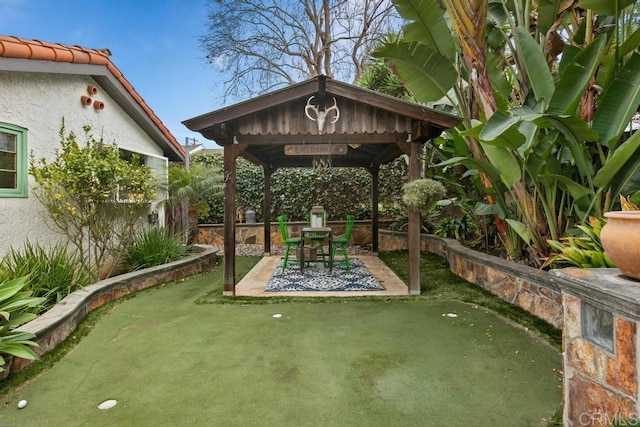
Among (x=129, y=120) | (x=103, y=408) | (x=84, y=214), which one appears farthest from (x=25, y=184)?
(x=103, y=408)

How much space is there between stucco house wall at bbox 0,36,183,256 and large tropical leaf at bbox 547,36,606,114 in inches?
221

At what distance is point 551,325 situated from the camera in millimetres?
3418

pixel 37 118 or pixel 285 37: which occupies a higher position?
pixel 285 37

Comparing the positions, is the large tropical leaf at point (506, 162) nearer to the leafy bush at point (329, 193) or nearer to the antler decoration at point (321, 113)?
the antler decoration at point (321, 113)

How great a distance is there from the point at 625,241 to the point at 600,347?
0.55 metres

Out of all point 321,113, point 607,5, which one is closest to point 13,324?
point 321,113

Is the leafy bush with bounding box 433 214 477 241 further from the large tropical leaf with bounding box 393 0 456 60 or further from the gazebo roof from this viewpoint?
the large tropical leaf with bounding box 393 0 456 60

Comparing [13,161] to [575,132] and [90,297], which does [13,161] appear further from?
[575,132]

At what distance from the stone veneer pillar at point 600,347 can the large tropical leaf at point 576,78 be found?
1.63m

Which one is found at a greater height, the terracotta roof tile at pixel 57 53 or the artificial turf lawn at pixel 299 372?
the terracotta roof tile at pixel 57 53

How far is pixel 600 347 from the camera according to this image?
5.51 feet

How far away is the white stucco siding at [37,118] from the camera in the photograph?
4.14 m

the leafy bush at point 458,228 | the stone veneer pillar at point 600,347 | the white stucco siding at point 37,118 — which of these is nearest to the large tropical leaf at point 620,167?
the stone veneer pillar at point 600,347

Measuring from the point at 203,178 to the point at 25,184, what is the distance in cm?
381
